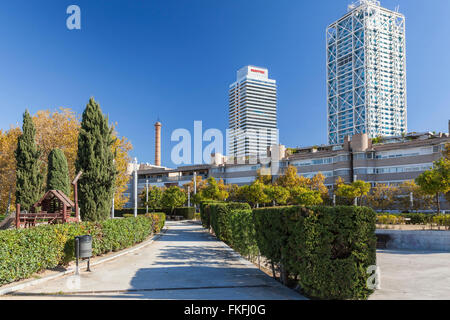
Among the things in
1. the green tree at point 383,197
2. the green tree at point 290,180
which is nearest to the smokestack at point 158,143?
the green tree at point 290,180

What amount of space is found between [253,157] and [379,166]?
86.4 ft

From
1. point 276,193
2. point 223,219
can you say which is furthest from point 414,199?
point 223,219

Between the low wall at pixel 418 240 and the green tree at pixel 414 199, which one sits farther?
the green tree at pixel 414 199

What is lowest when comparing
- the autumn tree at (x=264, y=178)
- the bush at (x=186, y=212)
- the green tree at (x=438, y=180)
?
the bush at (x=186, y=212)

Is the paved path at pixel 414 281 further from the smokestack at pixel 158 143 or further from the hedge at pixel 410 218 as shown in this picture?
the smokestack at pixel 158 143

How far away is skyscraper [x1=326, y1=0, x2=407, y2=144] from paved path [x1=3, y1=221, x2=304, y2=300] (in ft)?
490

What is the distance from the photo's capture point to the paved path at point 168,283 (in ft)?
21.9

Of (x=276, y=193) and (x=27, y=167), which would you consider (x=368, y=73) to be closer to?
(x=276, y=193)

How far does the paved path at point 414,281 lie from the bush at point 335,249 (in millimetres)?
1185

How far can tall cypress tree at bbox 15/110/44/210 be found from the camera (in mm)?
27625

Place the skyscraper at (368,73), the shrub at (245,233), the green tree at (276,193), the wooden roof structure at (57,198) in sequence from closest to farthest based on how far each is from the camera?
1. the shrub at (245,233)
2. the wooden roof structure at (57,198)
3. the green tree at (276,193)
4. the skyscraper at (368,73)

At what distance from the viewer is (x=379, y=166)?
53.0 meters
